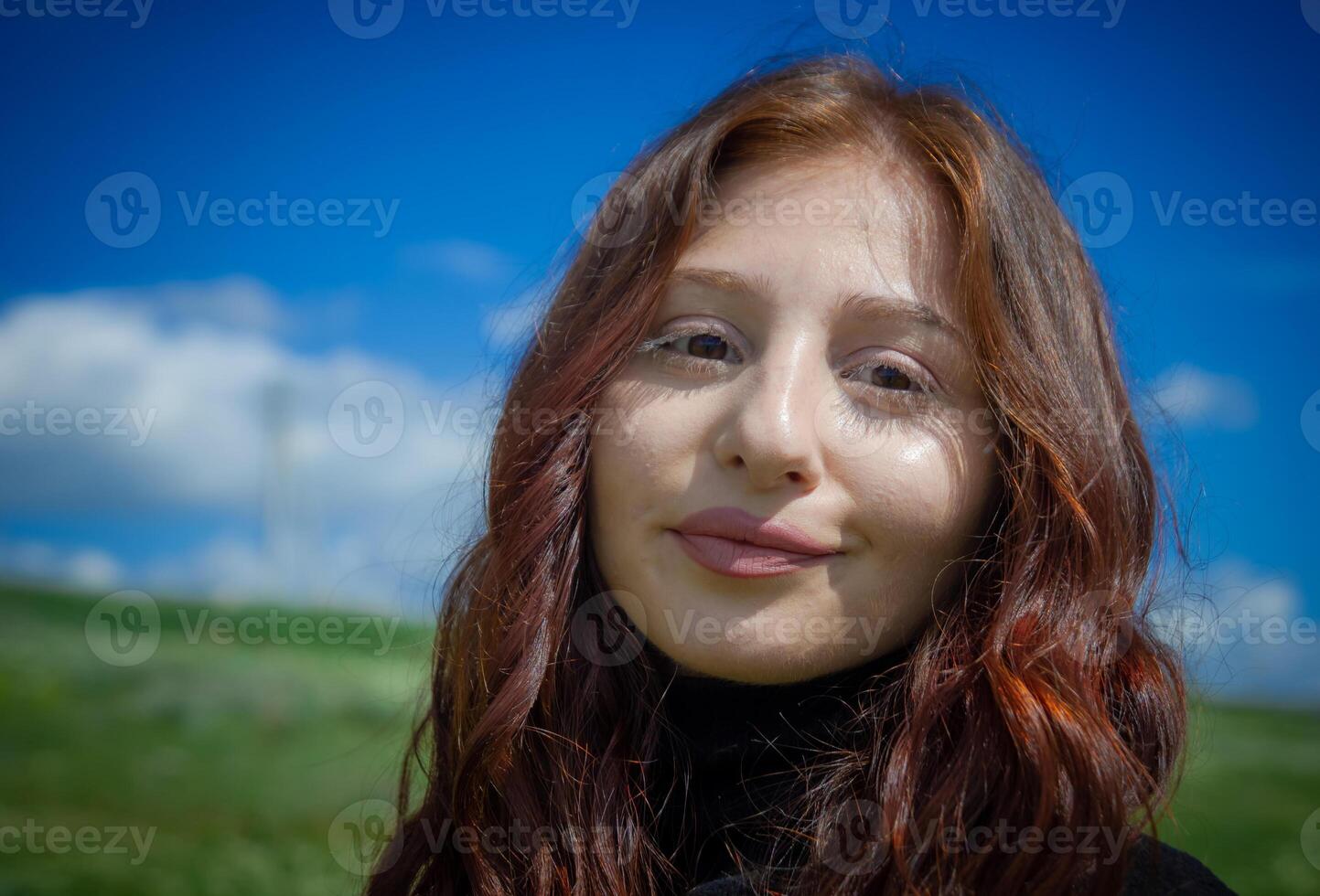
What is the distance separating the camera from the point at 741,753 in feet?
6.21

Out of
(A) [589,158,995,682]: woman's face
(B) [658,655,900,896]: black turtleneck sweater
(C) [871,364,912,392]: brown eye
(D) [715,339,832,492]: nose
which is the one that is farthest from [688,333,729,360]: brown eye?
(B) [658,655,900,896]: black turtleneck sweater

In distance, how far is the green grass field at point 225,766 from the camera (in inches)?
146

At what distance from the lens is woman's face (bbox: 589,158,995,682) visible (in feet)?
5.78

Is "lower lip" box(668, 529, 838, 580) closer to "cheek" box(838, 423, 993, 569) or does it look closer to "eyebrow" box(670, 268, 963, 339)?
"cheek" box(838, 423, 993, 569)

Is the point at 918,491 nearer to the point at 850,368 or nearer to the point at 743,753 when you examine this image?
the point at 850,368

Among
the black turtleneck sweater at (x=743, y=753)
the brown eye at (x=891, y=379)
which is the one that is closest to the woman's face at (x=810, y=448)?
the brown eye at (x=891, y=379)

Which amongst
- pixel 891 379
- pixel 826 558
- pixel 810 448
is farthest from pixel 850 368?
pixel 826 558

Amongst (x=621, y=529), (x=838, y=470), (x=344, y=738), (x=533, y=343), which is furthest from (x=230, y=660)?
(x=838, y=470)

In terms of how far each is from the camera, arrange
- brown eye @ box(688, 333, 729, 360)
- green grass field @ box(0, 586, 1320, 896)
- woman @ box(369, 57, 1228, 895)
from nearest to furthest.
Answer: woman @ box(369, 57, 1228, 895), brown eye @ box(688, 333, 729, 360), green grass field @ box(0, 586, 1320, 896)

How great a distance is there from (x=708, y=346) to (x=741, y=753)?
33.4 inches

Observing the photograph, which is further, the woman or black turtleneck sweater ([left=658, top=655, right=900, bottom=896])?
black turtleneck sweater ([left=658, top=655, right=900, bottom=896])

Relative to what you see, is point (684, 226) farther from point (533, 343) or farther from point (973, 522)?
point (973, 522)

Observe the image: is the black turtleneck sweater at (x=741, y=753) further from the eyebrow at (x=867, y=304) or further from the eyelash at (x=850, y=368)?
the eyebrow at (x=867, y=304)

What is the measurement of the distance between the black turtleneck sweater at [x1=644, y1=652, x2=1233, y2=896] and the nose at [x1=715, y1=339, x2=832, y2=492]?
0.46 m
